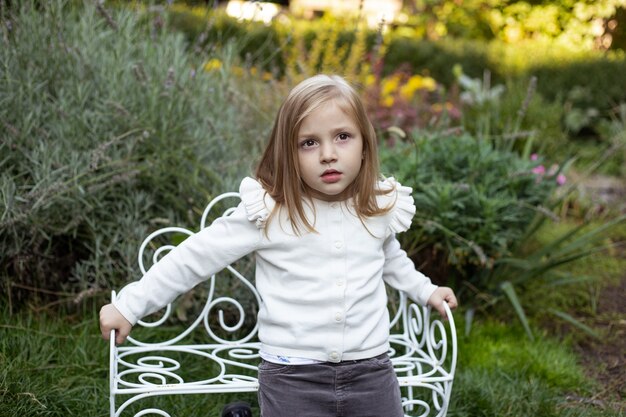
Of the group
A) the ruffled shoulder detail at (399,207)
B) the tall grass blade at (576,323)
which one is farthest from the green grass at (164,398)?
the ruffled shoulder detail at (399,207)

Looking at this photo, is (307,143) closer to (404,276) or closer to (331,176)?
(331,176)

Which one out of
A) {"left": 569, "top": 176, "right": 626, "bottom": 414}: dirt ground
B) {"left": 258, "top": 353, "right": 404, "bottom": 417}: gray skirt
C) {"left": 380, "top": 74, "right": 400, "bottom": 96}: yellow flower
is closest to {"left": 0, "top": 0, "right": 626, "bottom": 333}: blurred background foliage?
{"left": 569, "top": 176, "right": 626, "bottom": 414}: dirt ground

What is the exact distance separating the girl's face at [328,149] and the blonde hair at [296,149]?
0.02 m

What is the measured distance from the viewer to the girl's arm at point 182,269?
6.43ft

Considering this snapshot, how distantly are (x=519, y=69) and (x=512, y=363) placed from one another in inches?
254

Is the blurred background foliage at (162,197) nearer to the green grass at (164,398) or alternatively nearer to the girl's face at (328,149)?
the green grass at (164,398)

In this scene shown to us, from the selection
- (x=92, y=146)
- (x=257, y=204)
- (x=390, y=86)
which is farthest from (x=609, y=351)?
(x=390, y=86)

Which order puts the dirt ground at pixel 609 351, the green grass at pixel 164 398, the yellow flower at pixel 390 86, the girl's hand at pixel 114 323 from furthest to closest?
the yellow flower at pixel 390 86
the dirt ground at pixel 609 351
the green grass at pixel 164 398
the girl's hand at pixel 114 323

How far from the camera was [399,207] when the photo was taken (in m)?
2.17

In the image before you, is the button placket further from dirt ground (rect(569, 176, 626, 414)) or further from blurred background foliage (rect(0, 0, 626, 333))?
dirt ground (rect(569, 176, 626, 414))

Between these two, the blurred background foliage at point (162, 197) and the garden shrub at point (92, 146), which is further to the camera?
the garden shrub at point (92, 146)

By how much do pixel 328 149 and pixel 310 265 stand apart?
345 mm

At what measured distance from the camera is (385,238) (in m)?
2.16

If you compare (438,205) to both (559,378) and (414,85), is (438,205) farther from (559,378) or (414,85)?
(414,85)
